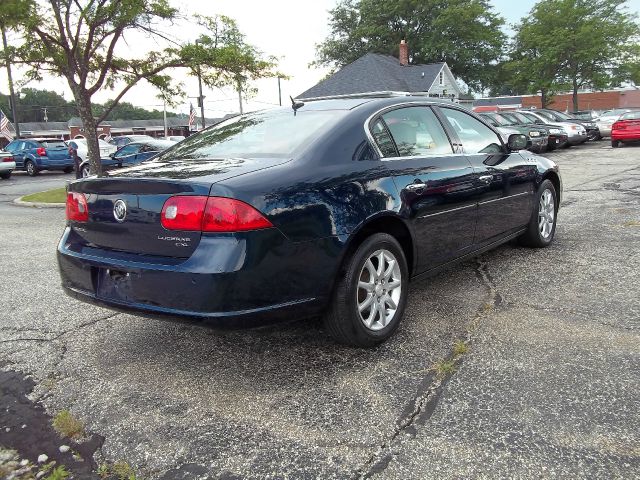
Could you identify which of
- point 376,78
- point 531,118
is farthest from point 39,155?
point 376,78

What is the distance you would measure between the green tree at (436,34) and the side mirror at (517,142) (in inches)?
1761

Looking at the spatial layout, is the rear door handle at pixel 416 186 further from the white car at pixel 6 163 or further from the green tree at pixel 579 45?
the green tree at pixel 579 45

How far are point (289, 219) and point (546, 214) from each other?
374 centimetres

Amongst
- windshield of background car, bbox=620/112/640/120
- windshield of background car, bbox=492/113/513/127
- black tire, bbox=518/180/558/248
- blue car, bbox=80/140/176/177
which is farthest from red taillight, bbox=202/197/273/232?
windshield of background car, bbox=620/112/640/120

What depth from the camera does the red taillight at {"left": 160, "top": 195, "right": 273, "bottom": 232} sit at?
2658 mm

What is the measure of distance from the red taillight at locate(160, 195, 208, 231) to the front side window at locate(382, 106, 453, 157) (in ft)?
5.14

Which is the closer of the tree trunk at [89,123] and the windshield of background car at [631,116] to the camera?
the tree trunk at [89,123]

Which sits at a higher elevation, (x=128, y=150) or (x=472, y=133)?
(x=128, y=150)

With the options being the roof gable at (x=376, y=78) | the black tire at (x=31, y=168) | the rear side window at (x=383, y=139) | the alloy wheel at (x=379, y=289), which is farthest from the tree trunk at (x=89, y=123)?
the roof gable at (x=376, y=78)

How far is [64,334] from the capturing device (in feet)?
12.4

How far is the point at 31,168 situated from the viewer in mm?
23250

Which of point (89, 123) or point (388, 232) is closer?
point (388, 232)

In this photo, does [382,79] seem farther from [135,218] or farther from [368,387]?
[368,387]

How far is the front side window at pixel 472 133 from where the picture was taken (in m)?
4.37
